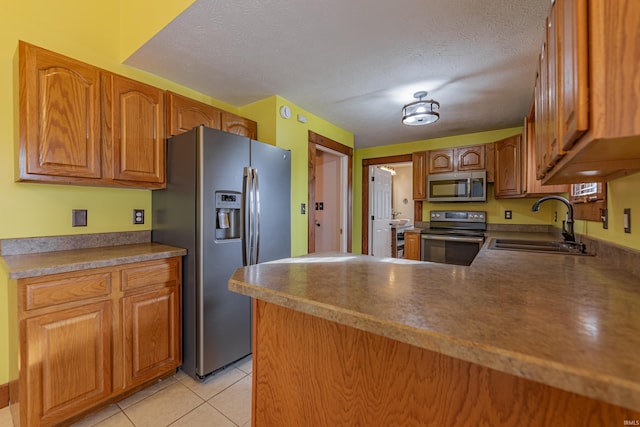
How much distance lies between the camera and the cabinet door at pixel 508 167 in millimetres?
3080

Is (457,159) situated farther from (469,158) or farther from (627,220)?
(627,220)

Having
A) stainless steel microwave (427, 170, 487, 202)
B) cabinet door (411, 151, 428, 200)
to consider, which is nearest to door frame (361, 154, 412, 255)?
cabinet door (411, 151, 428, 200)

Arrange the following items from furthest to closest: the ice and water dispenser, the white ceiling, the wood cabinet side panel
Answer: the ice and water dispenser
the white ceiling
the wood cabinet side panel

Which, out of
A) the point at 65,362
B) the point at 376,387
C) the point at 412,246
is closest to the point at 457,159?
the point at 412,246

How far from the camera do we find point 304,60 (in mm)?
1957

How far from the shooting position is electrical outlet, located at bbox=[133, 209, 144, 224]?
85.9 inches

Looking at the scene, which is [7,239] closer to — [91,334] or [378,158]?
[91,334]

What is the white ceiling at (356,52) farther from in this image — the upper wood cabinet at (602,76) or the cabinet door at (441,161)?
the upper wood cabinet at (602,76)

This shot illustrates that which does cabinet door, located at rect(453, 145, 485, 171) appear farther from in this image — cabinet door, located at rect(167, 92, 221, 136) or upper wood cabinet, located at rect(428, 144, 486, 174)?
cabinet door, located at rect(167, 92, 221, 136)

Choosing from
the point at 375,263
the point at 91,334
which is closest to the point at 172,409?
the point at 91,334

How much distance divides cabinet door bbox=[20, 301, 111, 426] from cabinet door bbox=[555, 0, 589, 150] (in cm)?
223

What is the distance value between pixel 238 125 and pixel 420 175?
260 centimetres

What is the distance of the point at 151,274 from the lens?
178cm

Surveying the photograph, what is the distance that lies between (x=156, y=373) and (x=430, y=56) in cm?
290
